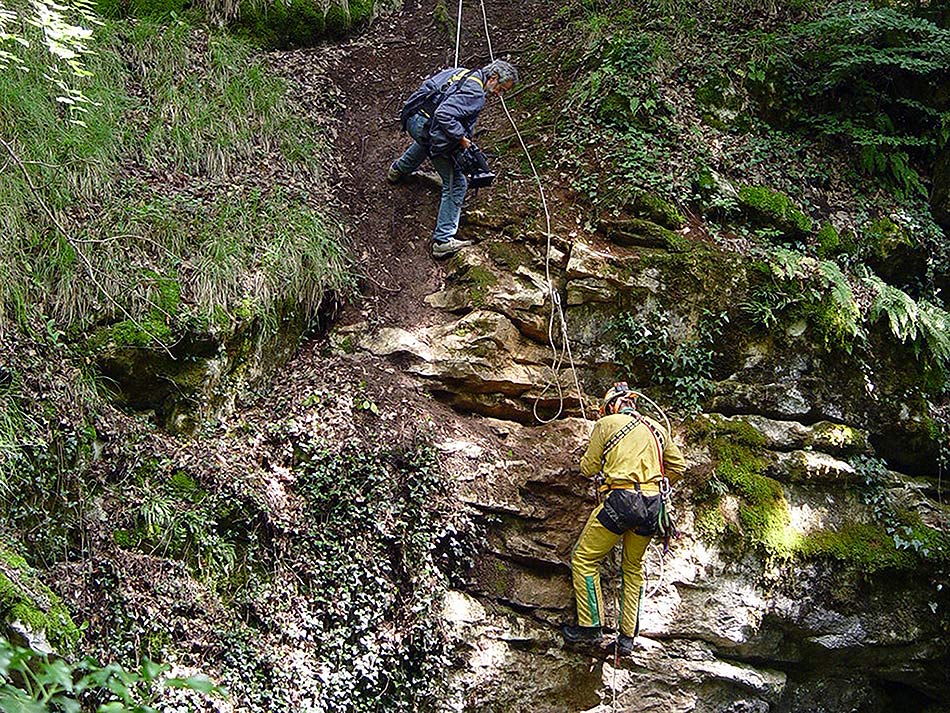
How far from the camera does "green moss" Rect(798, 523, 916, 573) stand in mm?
7023

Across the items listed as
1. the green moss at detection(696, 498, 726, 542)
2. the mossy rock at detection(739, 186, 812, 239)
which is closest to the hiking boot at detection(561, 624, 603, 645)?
the green moss at detection(696, 498, 726, 542)

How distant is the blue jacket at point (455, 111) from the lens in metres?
7.84

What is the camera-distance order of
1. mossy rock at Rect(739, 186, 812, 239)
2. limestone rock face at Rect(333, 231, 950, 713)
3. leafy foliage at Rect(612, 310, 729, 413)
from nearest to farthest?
limestone rock face at Rect(333, 231, 950, 713)
leafy foliage at Rect(612, 310, 729, 413)
mossy rock at Rect(739, 186, 812, 239)

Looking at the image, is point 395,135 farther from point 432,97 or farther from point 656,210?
A: point 656,210

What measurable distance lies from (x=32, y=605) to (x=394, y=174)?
585cm

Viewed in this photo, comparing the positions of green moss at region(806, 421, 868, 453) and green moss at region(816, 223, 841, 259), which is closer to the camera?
green moss at region(806, 421, 868, 453)

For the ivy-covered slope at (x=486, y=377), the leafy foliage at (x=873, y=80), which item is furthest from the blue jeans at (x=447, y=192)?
the leafy foliage at (x=873, y=80)

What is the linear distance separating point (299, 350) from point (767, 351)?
174 inches

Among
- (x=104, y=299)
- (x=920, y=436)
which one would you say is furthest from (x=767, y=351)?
(x=104, y=299)

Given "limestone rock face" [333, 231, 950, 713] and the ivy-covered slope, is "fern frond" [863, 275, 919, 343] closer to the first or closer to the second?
the ivy-covered slope

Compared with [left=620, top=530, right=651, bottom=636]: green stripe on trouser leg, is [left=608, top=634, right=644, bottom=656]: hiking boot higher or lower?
lower

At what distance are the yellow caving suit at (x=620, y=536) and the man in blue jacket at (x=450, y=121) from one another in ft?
9.28

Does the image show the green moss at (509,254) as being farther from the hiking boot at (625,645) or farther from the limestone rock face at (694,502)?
the hiking boot at (625,645)

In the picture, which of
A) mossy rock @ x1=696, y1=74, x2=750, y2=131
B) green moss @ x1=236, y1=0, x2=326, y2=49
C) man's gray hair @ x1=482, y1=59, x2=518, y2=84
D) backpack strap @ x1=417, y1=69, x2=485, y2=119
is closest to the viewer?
backpack strap @ x1=417, y1=69, x2=485, y2=119
